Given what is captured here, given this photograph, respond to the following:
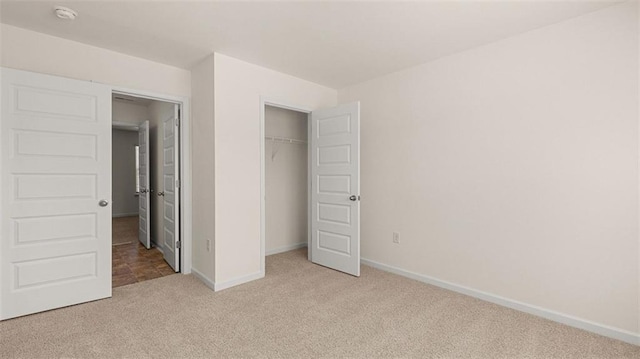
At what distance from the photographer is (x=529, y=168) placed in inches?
105

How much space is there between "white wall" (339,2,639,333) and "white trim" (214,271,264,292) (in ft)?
5.21

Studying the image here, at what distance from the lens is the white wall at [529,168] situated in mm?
2268

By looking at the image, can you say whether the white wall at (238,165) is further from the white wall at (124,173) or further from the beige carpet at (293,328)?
the white wall at (124,173)

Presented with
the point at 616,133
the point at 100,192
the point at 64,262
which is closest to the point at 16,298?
the point at 64,262

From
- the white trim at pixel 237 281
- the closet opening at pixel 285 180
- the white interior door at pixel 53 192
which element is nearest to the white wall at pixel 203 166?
the white trim at pixel 237 281

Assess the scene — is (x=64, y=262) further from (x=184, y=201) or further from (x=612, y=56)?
(x=612, y=56)

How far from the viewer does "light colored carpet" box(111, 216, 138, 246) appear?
5.40 m

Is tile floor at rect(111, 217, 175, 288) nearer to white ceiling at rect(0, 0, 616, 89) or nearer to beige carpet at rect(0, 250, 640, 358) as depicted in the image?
beige carpet at rect(0, 250, 640, 358)

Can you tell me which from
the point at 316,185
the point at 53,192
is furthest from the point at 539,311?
the point at 53,192

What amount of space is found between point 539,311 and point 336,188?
2.26 m

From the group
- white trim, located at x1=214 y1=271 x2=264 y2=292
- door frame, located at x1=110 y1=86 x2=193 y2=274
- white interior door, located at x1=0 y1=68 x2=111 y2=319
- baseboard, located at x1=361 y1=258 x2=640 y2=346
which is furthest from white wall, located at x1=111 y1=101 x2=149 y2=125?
baseboard, located at x1=361 y1=258 x2=640 y2=346

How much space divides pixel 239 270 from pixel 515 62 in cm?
335

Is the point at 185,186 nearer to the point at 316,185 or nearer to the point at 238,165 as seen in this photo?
the point at 238,165

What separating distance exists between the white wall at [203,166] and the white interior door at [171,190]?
24 centimetres
